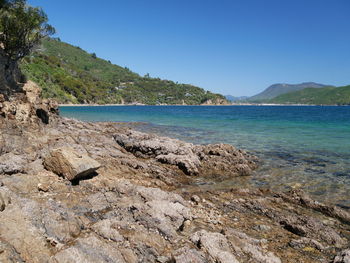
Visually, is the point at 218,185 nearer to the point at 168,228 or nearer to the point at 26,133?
the point at 168,228

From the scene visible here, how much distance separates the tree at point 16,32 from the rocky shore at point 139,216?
1026 cm

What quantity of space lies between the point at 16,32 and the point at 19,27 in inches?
22.0

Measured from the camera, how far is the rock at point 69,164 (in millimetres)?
10680

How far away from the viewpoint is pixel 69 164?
1079 cm

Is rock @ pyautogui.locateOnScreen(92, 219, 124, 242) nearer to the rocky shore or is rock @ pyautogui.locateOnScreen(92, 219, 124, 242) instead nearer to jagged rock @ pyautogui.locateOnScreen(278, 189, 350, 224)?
the rocky shore

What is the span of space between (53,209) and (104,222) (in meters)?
1.64

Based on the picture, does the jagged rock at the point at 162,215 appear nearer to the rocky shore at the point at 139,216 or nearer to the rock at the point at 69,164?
the rocky shore at the point at 139,216

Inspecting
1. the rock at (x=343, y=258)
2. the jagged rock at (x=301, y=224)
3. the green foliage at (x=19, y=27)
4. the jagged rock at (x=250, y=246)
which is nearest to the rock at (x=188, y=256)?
the jagged rock at (x=250, y=246)

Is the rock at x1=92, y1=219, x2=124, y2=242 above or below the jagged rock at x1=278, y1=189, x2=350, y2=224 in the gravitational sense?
above

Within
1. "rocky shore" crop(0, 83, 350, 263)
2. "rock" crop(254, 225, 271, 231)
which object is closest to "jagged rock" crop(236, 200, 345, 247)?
"rocky shore" crop(0, 83, 350, 263)

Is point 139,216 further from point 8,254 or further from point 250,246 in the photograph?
point 8,254

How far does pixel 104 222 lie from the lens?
7543 millimetres

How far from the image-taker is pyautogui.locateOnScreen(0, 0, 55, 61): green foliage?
960 inches

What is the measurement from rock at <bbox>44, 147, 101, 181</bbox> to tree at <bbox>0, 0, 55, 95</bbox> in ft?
49.6
